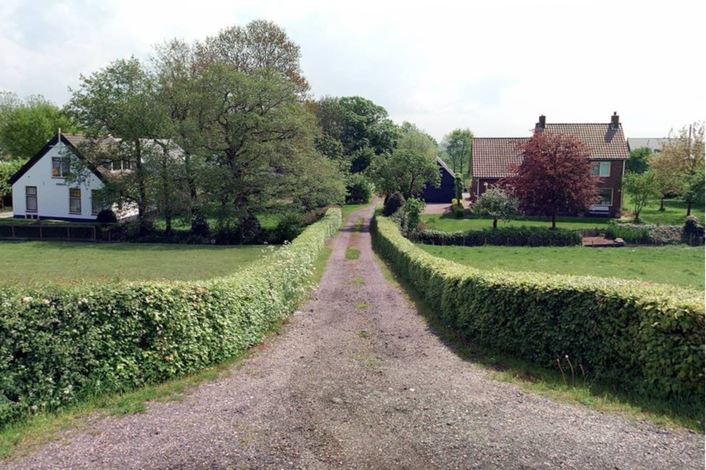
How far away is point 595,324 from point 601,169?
1781 inches

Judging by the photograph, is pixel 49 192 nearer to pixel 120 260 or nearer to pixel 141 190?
pixel 141 190

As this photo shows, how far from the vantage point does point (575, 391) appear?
25.1 ft

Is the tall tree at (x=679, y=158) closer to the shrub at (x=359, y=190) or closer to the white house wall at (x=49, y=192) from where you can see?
the shrub at (x=359, y=190)

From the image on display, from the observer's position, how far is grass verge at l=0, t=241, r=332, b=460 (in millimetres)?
6184

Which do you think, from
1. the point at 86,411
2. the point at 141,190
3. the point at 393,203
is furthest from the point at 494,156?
the point at 86,411

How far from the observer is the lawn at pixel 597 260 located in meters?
20.1

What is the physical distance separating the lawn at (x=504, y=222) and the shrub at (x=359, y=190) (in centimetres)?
1574

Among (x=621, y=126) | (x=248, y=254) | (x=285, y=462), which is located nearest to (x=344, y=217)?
(x=248, y=254)

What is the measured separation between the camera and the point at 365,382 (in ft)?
26.3

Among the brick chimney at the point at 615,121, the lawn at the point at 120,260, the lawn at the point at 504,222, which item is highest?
the brick chimney at the point at 615,121

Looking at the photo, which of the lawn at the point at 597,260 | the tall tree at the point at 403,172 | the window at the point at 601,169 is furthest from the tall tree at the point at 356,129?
the lawn at the point at 597,260

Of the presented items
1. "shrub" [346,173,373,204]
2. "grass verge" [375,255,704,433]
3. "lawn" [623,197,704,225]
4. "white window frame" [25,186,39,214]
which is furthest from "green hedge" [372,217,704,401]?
"shrub" [346,173,373,204]

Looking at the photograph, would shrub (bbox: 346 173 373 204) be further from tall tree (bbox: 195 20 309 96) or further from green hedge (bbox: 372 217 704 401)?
green hedge (bbox: 372 217 704 401)

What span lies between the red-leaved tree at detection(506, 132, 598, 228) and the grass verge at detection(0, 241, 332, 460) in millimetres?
30393
